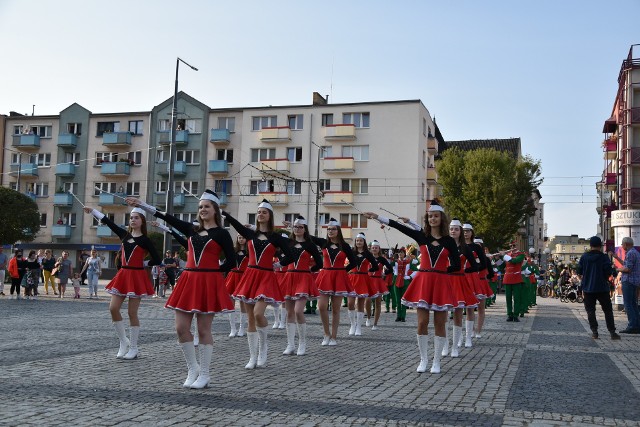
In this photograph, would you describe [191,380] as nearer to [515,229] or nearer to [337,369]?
[337,369]

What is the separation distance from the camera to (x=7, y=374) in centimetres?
872

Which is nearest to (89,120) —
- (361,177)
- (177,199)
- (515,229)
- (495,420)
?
(177,199)

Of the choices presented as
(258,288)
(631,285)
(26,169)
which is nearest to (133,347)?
(258,288)

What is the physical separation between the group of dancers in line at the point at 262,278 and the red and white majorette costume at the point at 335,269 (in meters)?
0.02

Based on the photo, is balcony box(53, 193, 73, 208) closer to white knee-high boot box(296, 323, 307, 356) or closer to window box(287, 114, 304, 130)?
window box(287, 114, 304, 130)

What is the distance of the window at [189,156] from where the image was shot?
62.0 metres

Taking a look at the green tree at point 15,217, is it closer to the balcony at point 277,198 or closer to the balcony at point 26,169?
the balcony at point 26,169

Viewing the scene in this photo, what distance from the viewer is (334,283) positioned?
13.3 m

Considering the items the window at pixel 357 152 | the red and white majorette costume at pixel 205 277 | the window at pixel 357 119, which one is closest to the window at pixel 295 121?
the window at pixel 357 119

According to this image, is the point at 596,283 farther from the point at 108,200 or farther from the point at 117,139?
the point at 117,139

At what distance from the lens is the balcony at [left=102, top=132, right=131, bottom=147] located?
2475 inches

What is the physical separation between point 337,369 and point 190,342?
2521mm

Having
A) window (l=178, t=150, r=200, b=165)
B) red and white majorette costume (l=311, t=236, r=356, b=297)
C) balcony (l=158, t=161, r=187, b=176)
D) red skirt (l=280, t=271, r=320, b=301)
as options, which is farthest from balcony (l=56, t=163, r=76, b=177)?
red skirt (l=280, t=271, r=320, b=301)

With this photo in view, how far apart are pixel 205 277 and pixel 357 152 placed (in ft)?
169
